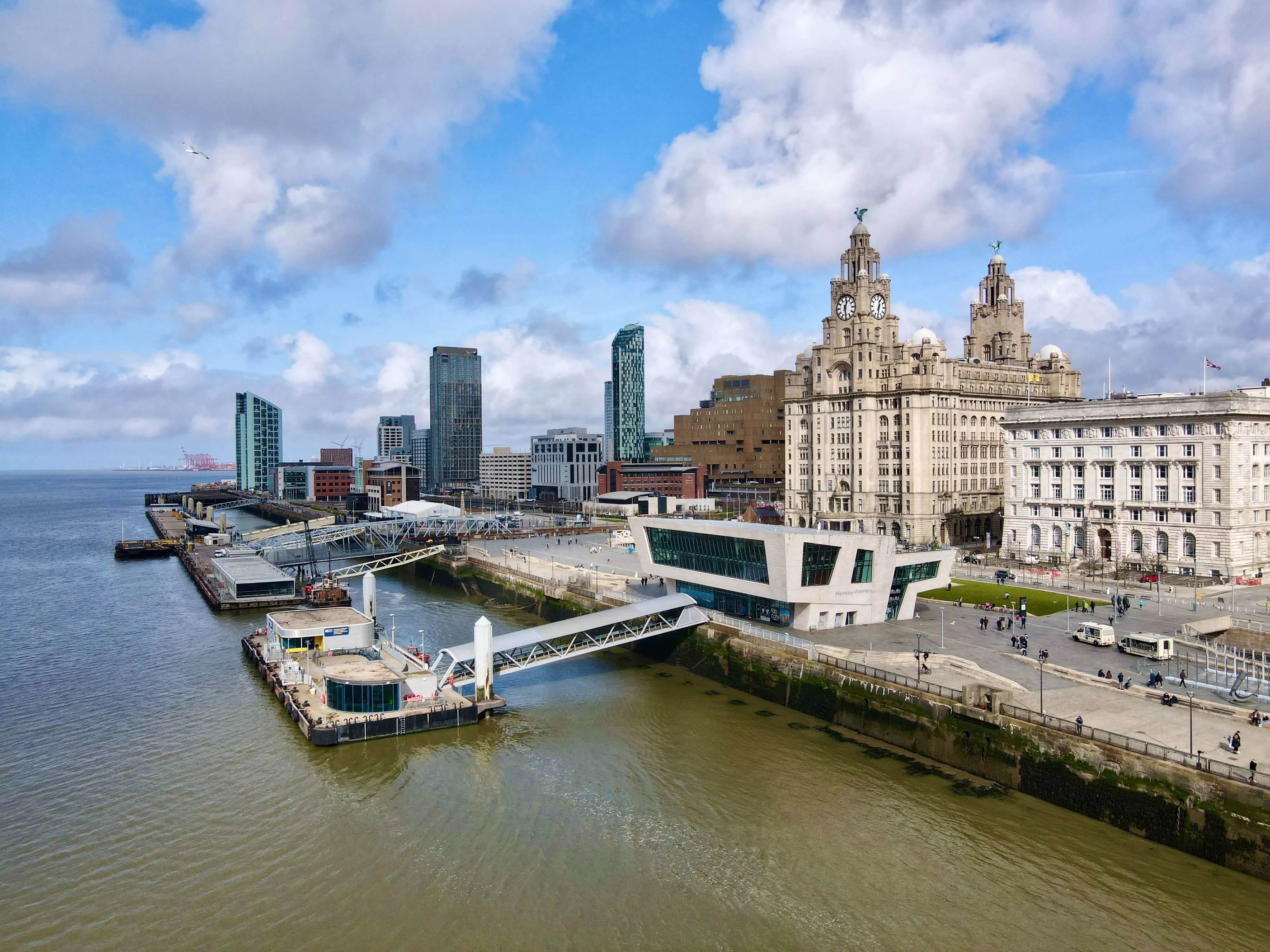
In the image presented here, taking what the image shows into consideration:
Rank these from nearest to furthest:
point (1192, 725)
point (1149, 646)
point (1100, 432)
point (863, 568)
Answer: point (1192, 725), point (1149, 646), point (863, 568), point (1100, 432)

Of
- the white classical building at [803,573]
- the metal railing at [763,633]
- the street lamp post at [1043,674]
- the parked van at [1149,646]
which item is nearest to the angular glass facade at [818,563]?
the white classical building at [803,573]

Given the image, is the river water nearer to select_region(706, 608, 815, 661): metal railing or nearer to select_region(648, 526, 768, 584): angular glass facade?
select_region(706, 608, 815, 661): metal railing

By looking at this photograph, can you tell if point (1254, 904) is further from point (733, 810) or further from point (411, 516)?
point (411, 516)

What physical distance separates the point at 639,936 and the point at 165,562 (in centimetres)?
12985

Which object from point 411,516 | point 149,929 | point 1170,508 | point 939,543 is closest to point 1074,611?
point 1170,508

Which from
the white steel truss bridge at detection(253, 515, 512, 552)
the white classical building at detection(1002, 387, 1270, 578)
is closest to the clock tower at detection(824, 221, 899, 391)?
the white classical building at detection(1002, 387, 1270, 578)

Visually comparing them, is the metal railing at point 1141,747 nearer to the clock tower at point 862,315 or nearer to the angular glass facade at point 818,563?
the angular glass facade at point 818,563

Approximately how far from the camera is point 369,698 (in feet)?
161

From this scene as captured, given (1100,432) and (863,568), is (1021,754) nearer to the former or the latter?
(863,568)

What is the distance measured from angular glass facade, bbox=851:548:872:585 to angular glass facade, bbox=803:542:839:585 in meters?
1.81

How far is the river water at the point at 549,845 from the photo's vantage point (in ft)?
97.8

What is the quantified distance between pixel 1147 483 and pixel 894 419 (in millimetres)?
37352

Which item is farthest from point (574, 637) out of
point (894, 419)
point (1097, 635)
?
point (894, 419)

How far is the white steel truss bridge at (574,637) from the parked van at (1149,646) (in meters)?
27.8
